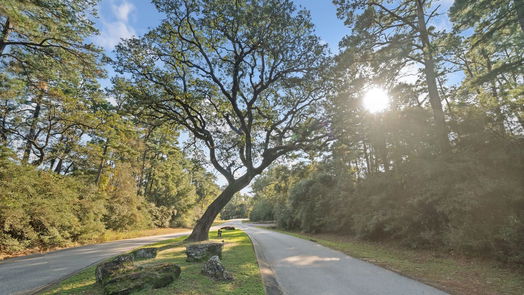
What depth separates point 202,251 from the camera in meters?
7.27

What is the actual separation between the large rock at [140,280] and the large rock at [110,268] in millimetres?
372

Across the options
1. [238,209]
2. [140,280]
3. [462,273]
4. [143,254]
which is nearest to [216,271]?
[140,280]

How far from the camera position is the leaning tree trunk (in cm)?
1198

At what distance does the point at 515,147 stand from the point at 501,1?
5738 mm

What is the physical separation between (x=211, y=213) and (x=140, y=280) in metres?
7.96

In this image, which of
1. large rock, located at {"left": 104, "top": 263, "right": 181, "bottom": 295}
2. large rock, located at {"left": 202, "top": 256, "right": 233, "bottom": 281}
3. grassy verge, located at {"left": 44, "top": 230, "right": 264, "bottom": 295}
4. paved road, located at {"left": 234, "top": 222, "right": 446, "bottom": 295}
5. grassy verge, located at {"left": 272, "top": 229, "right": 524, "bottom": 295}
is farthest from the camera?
large rock, located at {"left": 202, "top": 256, "right": 233, "bottom": 281}

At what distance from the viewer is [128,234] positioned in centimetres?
1870

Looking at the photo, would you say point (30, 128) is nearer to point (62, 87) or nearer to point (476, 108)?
point (62, 87)

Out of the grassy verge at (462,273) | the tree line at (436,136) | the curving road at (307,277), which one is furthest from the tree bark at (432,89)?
the curving road at (307,277)

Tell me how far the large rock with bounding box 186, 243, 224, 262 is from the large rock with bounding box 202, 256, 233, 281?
1.81m

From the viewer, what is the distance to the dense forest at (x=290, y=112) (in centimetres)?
812

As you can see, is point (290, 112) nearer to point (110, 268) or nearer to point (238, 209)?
point (110, 268)

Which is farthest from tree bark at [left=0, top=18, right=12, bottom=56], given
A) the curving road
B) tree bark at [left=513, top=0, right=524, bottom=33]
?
tree bark at [left=513, top=0, right=524, bottom=33]

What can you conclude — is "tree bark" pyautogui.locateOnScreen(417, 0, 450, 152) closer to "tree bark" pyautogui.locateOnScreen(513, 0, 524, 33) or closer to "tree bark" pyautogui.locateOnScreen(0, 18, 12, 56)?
"tree bark" pyautogui.locateOnScreen(513, 0, 524, 33)
